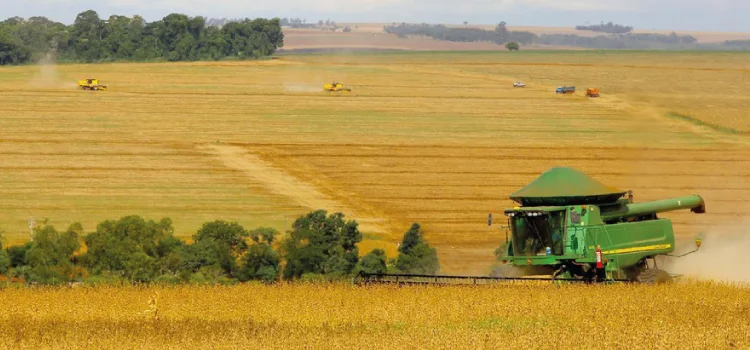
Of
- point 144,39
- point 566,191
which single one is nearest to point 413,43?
point 144,39

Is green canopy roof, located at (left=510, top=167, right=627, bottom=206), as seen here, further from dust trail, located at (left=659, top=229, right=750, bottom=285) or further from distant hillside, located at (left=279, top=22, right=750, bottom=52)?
distant hillside, located at (left=279, top=22, right=750, bottom=52)

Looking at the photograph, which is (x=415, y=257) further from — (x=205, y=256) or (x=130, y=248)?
(x=130, y=248)

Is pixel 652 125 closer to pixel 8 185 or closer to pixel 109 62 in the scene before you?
pixel 8 185

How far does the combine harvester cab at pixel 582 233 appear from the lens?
81.4 ft

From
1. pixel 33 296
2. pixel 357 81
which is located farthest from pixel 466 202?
pixel 357 81

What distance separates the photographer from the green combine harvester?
81.3 feet

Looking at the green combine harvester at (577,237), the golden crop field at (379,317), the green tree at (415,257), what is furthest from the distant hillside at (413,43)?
the golden crop field at (379,317)

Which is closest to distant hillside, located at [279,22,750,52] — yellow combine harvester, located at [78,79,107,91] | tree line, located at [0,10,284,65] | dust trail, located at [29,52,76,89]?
tree line, located at [0,10,284,65]

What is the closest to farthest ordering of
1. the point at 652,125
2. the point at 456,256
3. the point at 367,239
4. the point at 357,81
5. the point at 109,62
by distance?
the point at 456,256 < the point at 367,239 < the point at 652,125 < the point at 357,81 < the point at 109,62

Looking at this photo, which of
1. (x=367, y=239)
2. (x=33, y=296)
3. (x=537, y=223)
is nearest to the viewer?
(x=33, y=296)

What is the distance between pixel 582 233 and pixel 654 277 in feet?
5.70

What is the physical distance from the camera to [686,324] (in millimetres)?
17438

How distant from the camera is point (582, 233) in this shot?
24.8 metres

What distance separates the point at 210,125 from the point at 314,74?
145ft
